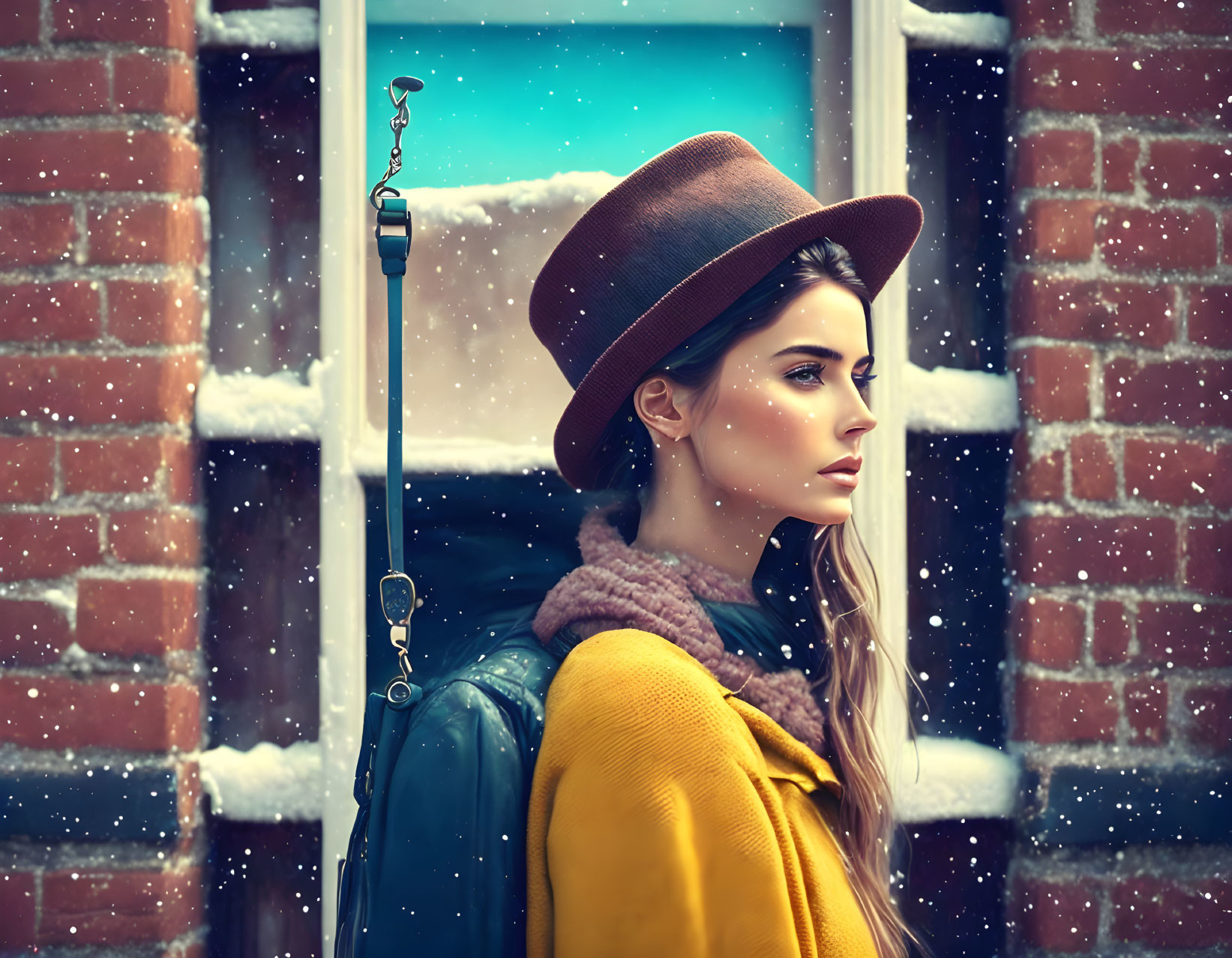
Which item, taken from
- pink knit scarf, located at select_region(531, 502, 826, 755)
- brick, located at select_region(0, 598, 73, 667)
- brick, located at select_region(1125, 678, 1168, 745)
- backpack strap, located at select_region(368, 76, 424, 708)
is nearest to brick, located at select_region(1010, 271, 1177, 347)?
brick, located at select_region(1125, 678, 1168, 745)

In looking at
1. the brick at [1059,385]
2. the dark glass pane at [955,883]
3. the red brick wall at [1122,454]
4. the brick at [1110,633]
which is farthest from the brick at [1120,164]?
the dark glass pane at [955,883]

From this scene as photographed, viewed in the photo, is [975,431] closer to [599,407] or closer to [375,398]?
[599,407]

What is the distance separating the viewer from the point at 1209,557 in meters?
1.57

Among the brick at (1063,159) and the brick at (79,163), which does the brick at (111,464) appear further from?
the brick at (1063,159)

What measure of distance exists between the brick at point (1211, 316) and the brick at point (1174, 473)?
167 millimetres

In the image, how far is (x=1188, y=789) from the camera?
155 cm

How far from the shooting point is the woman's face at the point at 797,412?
3.72 ft

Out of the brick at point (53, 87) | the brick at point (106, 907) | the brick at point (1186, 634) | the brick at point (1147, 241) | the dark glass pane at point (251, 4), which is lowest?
the brick at point (106, 907)

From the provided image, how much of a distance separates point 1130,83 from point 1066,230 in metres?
0.26

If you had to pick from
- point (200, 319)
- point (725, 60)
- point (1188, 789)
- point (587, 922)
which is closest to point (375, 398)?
point (200, 319)

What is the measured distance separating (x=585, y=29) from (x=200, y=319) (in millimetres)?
786

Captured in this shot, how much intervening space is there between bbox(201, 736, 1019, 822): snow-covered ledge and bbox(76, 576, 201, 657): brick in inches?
8.0

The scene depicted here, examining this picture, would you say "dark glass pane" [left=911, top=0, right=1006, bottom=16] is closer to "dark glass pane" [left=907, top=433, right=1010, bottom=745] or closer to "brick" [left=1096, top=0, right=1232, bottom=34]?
"brick" [left=1096, top=0, right=1232, bottom=34]

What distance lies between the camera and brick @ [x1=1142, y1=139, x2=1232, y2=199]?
1.58 metres
